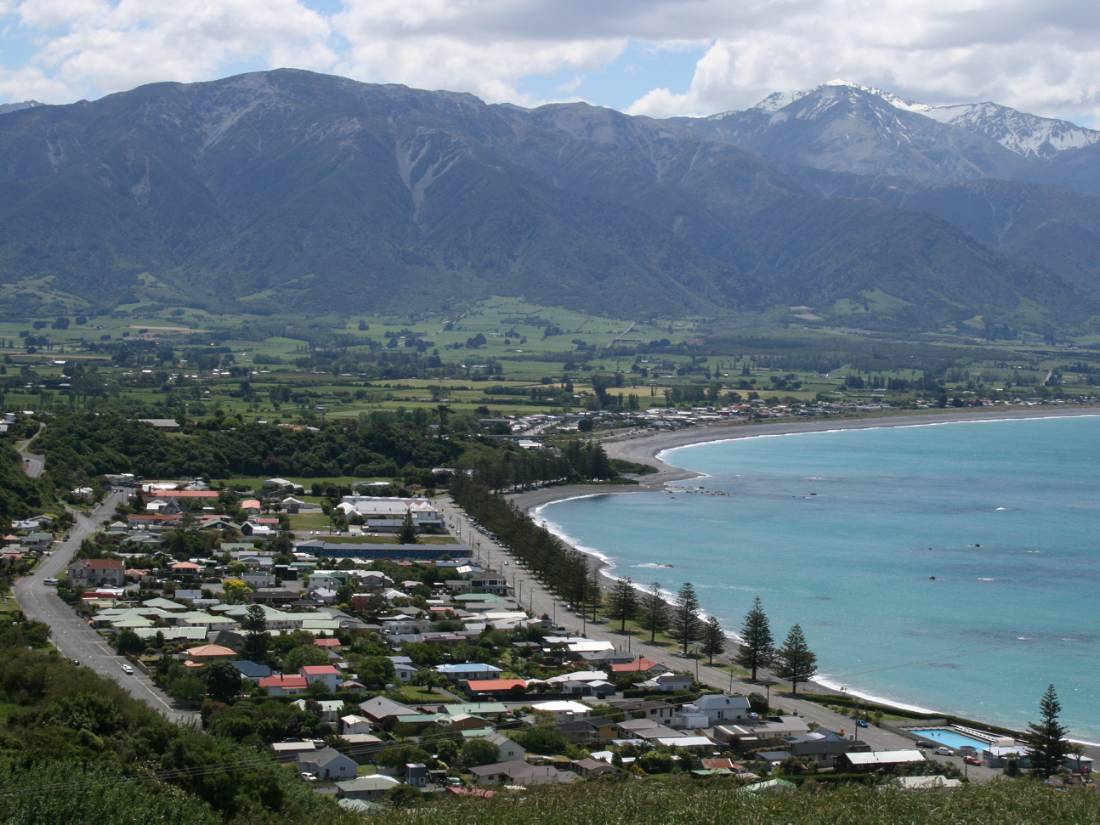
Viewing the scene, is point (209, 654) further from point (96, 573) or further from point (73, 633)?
point (96, 573)

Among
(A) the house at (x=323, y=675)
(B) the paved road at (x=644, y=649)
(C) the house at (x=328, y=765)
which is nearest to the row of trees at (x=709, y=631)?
(B) the paved road at (x=644, y=649)

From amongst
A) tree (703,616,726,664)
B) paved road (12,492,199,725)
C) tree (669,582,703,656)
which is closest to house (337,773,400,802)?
paved road (12,492,199,725)

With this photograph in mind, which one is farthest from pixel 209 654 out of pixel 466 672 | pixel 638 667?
pixel 638 667

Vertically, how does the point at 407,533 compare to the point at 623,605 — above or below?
above

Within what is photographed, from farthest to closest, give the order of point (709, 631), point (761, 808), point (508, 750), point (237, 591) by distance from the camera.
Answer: point (237, 591)
point (709, 631)
point (508, 750)
point (761, 808)

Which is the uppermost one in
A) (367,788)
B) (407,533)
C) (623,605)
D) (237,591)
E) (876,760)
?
(407,533)

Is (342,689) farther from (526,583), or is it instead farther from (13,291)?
(13,291)

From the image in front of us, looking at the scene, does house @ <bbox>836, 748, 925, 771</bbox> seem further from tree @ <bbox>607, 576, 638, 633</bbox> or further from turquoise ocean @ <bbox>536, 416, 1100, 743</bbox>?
tree @ <bbox>607, 576, 638, 633</bbox>
